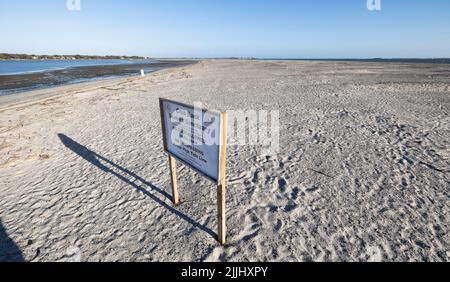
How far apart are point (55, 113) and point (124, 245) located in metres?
11.2

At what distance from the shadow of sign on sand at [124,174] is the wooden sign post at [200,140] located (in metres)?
0.91

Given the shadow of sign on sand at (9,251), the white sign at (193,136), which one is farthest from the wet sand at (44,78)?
the white sign at (193,136)

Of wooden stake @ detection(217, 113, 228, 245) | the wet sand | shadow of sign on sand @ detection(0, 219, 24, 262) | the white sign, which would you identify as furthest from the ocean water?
wooden stake @ detection(217, 113, 228, 245)

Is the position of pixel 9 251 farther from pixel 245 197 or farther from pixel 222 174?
pixel 245 197

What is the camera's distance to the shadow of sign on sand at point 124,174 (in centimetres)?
400

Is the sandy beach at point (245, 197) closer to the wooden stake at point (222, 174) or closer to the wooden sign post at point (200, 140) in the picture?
the wooden stake at point (222, 174)

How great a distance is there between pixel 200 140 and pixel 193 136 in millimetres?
156

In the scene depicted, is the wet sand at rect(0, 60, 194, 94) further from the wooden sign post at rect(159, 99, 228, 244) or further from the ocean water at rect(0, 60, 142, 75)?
the wooden sign post at rect(159, 99, 228, 244)

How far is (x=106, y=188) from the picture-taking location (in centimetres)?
492

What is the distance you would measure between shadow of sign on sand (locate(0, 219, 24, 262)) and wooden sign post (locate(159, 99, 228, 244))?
2.48 meters

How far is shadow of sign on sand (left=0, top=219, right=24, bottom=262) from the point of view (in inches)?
127

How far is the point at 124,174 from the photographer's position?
5.50 meters
